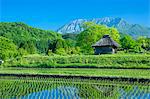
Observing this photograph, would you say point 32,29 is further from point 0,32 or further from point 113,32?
point 113,32

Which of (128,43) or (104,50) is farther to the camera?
(128,43)

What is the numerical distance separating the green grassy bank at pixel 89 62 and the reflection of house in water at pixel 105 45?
6296 mm

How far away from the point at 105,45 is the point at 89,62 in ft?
24.0

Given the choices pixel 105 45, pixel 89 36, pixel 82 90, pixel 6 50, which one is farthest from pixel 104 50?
pixel 82 90

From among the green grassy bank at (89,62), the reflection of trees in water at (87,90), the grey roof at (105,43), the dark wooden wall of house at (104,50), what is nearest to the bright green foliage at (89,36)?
the dark wooden wall of house at (104,50)

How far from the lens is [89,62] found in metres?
23.5

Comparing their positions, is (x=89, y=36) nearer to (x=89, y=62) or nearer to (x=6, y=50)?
(x=6, y=50)

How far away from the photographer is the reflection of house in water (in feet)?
100

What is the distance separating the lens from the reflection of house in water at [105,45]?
3055cm

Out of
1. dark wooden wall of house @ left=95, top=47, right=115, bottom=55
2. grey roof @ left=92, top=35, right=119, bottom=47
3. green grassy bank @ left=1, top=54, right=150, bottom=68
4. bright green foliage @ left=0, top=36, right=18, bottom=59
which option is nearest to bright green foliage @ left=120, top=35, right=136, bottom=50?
dark wooden wall of house @ left=95, top=47, right=115, bottom=55

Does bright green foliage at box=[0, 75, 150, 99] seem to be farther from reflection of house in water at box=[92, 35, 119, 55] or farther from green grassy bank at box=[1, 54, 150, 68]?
reflection of house in water at box=[92, 35, 119, 55]

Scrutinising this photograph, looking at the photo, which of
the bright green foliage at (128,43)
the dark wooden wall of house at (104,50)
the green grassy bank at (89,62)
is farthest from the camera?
the bright green foliage at (128,43)

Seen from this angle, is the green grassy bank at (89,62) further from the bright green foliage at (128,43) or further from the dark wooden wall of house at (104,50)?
the bright green foliage at (128,43)

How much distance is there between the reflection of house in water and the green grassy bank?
6296 millimetres
